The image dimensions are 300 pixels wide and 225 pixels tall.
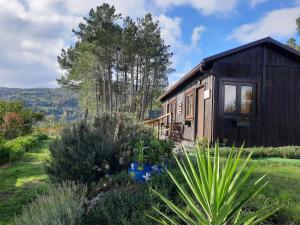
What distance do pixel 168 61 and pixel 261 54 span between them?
28731 millimetres

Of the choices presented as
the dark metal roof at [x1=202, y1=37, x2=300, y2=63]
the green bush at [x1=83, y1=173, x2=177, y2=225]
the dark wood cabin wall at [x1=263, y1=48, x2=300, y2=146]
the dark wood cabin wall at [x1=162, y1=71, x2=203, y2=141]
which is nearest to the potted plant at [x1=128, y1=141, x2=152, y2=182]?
the green bush at [x1=83, y1=173, x2=177, y2=225]

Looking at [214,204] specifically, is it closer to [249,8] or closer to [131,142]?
[131,142]

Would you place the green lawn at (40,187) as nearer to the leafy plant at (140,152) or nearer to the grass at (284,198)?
the grass at (284,198)

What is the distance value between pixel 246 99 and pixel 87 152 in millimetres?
7717

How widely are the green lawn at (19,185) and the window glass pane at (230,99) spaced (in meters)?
6.61

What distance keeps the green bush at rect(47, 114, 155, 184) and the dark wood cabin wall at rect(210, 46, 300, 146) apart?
5.82m

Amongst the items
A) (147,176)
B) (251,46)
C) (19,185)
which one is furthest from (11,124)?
(147,176)

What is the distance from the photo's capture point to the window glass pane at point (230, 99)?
12.4m

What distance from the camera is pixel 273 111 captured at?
507 inches

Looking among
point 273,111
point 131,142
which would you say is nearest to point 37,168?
point 131,142

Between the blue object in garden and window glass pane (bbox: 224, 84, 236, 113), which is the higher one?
window glass pane (bbox: 224, 84, 236, 113)

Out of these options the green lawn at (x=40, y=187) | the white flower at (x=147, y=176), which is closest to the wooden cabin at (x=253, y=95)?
the green lawn at (x=40, y=187)

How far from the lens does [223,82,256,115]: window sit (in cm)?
1242

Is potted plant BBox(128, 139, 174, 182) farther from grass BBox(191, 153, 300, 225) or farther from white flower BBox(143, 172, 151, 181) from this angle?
grass BBox(191, 153, 300, 225)
